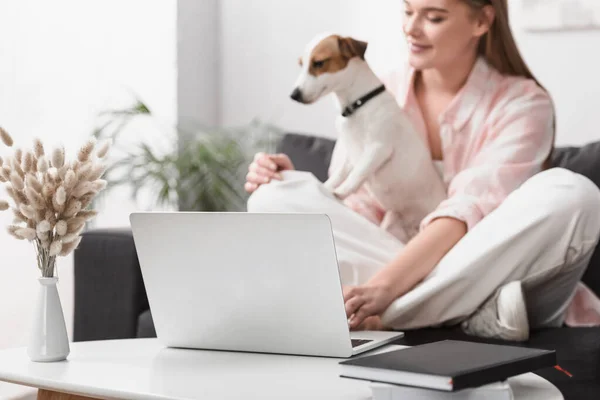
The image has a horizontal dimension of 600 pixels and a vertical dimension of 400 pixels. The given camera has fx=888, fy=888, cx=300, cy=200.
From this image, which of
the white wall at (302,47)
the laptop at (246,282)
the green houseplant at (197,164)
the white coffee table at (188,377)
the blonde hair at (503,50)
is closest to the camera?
the white coffee table at (188,377)

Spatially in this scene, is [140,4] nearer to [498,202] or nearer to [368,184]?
[368,184]

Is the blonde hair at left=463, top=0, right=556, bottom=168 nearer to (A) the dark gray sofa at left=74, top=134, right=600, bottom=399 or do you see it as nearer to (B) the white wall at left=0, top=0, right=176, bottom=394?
(A) the dark gray sofa at left=74, top=134, right=600, bottom=399

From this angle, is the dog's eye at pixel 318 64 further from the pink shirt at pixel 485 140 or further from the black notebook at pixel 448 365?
the black notebook at pixel 448 365

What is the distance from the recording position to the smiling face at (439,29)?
6.22 ft

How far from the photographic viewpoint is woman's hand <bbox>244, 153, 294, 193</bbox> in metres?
1.90

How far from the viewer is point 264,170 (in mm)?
1913

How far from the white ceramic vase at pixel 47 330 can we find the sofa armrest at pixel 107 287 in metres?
0.82

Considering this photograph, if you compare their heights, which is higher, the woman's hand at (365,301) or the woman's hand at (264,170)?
the woman's hand at (264,170)

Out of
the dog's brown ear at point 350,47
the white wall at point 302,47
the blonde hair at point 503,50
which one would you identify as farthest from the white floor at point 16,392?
the blonde hair at point 503,50

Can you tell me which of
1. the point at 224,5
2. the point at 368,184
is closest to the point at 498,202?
the point at 368,184

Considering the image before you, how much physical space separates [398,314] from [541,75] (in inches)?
47.4

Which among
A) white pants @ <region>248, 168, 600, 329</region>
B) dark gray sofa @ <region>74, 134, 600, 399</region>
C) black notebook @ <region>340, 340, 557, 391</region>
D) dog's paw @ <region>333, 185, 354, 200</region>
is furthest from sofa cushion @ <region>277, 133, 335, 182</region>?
black notebook @ <region>340, 340, 557, 391</region>

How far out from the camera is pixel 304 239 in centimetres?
109

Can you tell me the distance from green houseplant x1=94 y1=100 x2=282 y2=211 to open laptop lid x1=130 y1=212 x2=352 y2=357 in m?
1.54
